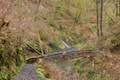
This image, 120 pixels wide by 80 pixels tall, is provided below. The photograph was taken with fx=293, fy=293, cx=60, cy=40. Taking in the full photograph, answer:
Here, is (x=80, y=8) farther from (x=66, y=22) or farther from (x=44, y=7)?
(x=44, y=7)

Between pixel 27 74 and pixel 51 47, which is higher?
pixel 27 74

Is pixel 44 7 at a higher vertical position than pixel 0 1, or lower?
lower

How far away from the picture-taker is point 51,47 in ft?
41.0

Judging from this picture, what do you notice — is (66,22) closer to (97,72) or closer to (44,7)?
(44,7)

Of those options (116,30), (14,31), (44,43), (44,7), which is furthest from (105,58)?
(44,7)

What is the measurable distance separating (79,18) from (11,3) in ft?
33.2

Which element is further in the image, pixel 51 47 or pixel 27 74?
pixel 51 47

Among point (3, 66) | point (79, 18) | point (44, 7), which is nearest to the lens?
point (3, 66)

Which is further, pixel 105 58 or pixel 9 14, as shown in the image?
pixel 105 58

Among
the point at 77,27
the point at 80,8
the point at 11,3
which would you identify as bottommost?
the point at 77,27

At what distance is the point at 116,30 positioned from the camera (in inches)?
448

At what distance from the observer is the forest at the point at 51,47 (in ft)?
23.6

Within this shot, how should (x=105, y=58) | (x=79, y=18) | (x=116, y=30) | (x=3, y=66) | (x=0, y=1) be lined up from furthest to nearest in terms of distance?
1. (x=79, y=18)
2. (x=116, y=30)
3. (x=105, y=58)
4. (x=0, y=1)
5. (x=3, y=66)

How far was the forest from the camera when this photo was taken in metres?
7.20
